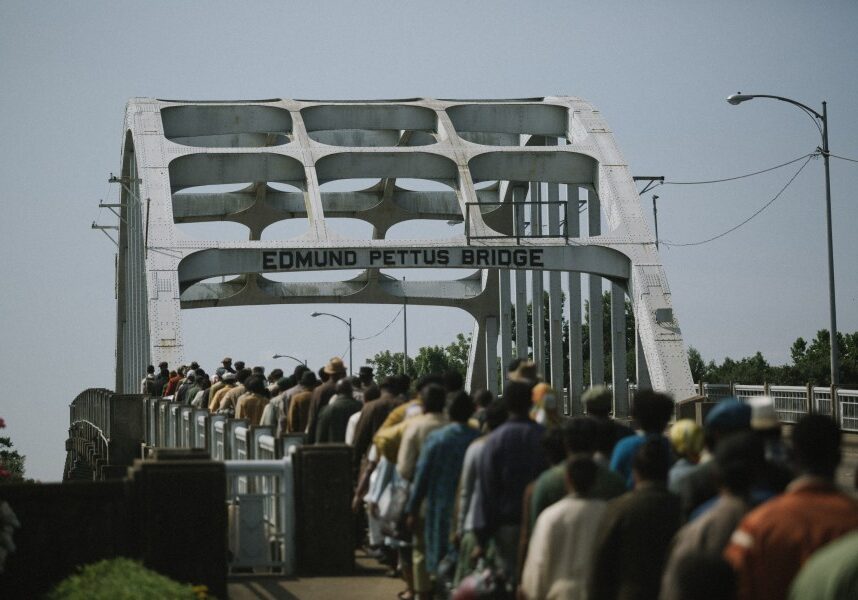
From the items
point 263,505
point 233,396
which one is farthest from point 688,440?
point 233,396

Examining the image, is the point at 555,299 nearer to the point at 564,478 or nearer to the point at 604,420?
the point at 604,420

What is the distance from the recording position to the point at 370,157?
4569 centimetres

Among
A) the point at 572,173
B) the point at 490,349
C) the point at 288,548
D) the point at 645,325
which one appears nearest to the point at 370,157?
the point at 572,173

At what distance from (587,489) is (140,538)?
16.3ft

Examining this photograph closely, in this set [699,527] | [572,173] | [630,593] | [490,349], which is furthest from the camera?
[490,349]

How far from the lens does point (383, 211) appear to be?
63438 mm

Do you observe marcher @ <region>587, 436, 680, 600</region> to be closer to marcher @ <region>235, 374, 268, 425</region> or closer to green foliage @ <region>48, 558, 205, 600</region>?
green foliage @ <region>48, 558, 205, 600</region>

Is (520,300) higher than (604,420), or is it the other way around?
(520,300)

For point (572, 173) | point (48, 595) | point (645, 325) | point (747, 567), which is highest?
point (572, 173)

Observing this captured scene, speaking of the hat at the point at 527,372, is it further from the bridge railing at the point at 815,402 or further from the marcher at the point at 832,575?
the bridge railing at the point at 815,402

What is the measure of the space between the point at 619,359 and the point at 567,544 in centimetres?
4142

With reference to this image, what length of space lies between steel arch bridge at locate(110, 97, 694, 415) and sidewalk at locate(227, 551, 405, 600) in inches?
900

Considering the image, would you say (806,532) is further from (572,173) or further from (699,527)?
(572,173)

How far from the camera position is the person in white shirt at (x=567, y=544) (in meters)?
7.30
